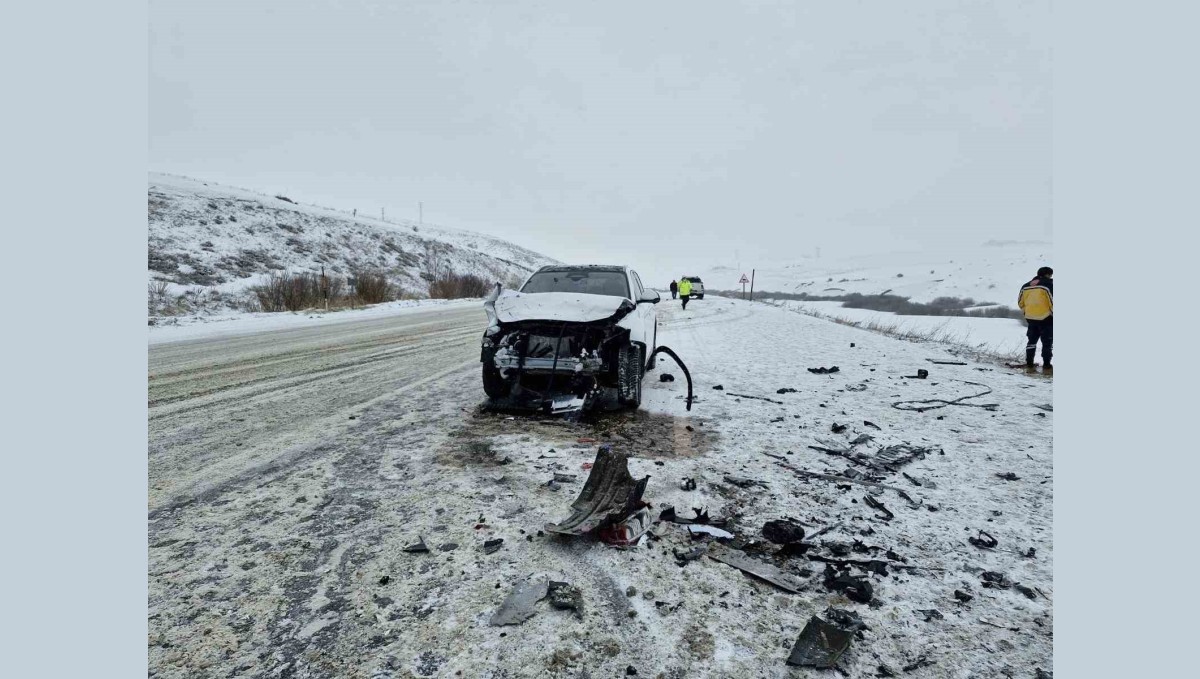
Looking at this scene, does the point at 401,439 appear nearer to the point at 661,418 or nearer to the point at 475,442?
the point at 475,442

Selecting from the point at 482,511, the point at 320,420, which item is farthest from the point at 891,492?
the point at 320,420

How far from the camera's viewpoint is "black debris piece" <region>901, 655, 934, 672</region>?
180 centimetres

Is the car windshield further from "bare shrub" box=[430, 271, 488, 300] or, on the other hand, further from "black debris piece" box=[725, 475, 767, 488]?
"bare shrub" box=[430, 271, 488, 300]

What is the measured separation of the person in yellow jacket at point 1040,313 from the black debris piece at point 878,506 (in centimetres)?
741

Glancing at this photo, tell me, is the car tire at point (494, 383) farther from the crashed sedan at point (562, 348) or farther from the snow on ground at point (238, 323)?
the snow on ground at point (238, 323)

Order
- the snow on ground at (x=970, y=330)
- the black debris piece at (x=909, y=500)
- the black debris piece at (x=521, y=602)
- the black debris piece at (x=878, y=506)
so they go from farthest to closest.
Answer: the snow on ground at (x=970, y=330), the black debris piece at (x=909, y=500), the black debris piece at (x=878, y=506), the black debris piece at (x=521, y=602)

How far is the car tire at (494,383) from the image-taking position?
513cm

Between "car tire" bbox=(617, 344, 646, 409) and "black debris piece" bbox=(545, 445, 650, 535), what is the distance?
1.87m

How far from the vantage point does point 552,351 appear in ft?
16.7

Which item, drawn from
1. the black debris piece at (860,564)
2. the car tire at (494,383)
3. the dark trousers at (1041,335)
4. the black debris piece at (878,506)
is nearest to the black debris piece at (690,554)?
the black debris piece at (860,564)

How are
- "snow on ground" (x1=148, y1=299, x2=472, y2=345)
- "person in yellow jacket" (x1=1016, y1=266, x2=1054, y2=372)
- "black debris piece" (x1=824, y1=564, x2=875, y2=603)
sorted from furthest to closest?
"snow on ground" (x1=148, y1=299, x2=472, y2=345), "person in yellow jacket" (x1=1016, y1=266, x2=1054, y2=372), "black debris piece" (x1=824, y1=564, x2=875, y2=603)

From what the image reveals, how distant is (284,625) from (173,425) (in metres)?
3.52

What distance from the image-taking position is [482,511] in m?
2.89

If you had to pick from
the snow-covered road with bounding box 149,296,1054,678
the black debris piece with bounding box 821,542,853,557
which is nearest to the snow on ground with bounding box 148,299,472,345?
the snow-covered road with bounding box 149,296,1054,678
